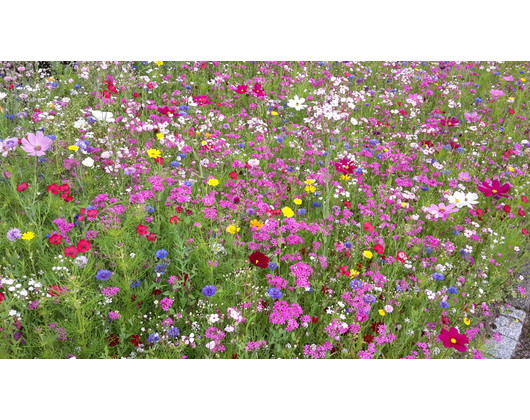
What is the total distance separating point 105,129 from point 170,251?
1.57 m

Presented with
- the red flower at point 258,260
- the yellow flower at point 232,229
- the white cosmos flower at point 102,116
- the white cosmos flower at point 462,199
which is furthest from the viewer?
the white cosmos flower at point 102,116

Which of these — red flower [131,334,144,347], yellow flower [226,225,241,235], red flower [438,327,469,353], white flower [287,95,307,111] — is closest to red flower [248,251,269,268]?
yellow flower [226,225,241,235]

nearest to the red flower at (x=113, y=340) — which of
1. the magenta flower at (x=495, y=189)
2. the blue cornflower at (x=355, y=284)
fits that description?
the blue cornflower at (x=355, y=284)

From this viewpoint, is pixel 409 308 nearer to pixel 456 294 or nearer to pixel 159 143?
pixel 456 294

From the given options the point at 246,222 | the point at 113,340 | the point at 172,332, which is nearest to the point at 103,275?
the point at 113,340

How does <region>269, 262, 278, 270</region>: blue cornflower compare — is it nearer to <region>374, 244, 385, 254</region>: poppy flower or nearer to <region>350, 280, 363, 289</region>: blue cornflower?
<region>350, 280, 363, 289</region>: blue cornflower

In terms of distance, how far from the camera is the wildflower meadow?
2.02 m

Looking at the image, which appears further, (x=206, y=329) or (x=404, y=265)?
(x=404, y=265)

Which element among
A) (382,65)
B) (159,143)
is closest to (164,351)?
(159,143)

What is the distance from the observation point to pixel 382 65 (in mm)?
5738

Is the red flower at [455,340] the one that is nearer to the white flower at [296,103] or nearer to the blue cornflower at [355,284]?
the blue cornflower at [355,284]

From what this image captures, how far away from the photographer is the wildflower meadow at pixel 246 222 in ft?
6.63

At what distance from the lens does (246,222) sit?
2760 millimetres

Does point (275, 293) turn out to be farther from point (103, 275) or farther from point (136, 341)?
point (103, 275)
